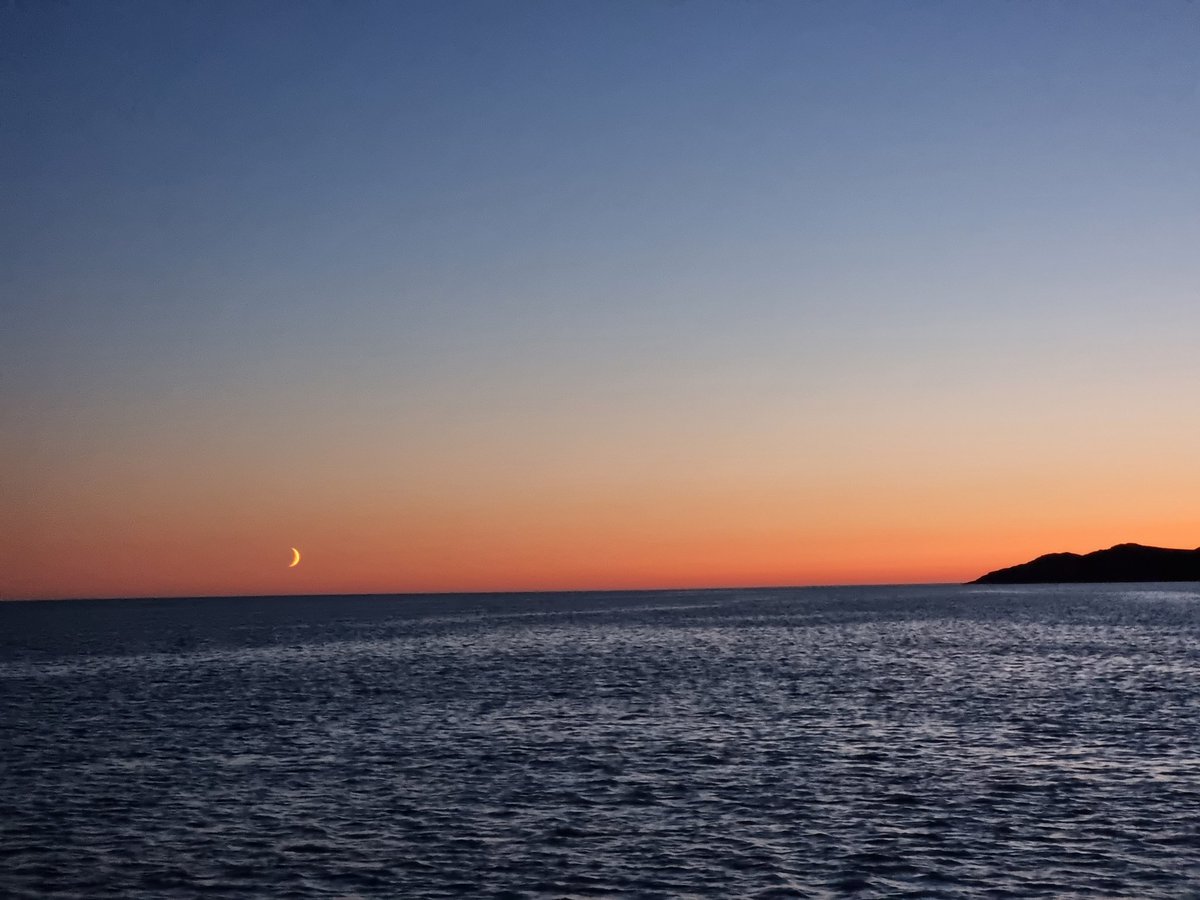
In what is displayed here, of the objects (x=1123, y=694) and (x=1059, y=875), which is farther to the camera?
(x=1123, y=694)

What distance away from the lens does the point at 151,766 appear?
41.2 metres

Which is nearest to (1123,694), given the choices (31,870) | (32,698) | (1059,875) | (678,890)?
(1059,875)

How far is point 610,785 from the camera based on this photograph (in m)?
36.3

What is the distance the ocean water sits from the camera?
2606 cm

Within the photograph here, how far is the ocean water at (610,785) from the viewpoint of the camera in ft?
85.5

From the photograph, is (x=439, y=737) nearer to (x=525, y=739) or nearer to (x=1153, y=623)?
(x=525, y=739)

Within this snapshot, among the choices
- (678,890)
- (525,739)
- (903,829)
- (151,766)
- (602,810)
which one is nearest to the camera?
(678,890)

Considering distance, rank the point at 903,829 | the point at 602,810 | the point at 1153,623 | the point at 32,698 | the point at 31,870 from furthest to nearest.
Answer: the point at 1153,623 → the point at 32,698 → the point at 602,810 → the point at 903,829 → the point at 31,870

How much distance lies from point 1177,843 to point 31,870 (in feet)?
96.6

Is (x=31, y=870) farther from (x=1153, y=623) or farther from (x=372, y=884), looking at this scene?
(x=1153, y=623)

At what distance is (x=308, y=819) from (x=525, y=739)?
16443mm

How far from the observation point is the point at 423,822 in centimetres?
3142

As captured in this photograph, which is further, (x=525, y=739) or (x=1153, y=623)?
(x=1153, y=623)

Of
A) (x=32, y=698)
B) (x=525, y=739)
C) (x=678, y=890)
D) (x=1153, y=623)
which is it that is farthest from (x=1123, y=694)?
(x=1153, y=623)
